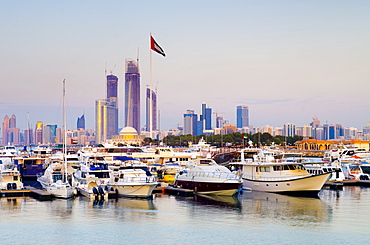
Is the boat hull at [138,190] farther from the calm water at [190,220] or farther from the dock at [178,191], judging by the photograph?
the dock at [178,191]

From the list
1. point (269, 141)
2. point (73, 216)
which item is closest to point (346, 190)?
point (73, 216)

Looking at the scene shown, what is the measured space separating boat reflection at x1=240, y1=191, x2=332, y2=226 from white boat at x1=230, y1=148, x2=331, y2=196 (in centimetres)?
111

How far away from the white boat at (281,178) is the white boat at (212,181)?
3612 millimetres

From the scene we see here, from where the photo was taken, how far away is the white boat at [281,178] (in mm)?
47750

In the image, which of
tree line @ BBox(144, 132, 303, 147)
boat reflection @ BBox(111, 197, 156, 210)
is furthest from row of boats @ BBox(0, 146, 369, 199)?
tree line @ BBox(144, 132, 303, 147)

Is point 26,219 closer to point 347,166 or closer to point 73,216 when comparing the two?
point 73,216

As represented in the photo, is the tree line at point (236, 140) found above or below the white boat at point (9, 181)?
above

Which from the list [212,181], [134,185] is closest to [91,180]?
[134,185]

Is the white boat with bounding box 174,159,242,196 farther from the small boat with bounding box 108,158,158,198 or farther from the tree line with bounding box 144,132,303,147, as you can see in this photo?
the tree line with bounding box 144,132,303,147

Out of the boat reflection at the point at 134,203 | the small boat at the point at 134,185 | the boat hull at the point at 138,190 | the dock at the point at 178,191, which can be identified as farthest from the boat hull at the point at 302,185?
the boat reflection at the point at 134,203

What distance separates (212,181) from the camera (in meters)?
46.9

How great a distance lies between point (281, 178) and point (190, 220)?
653 inches

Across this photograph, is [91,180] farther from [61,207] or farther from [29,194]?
[61,207]

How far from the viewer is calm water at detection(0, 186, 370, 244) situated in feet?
97.2
